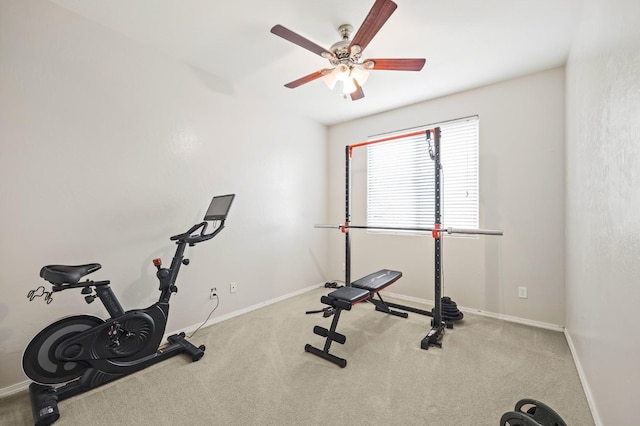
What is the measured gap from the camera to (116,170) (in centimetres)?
229

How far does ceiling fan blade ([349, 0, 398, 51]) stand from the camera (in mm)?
1485

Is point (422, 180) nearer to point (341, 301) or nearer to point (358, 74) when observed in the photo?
point (358, 74)

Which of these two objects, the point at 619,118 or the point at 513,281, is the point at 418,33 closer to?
the point at 619,118

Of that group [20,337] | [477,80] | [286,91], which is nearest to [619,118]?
[477,80]

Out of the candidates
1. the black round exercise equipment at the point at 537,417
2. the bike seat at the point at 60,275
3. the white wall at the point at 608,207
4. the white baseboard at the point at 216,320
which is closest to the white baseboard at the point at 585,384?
the white wall at the point at 608,207

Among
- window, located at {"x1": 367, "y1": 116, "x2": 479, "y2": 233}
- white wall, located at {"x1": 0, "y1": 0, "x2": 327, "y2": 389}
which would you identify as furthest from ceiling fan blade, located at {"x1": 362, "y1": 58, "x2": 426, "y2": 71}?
white wall, located at {"x1": 0, "y1": 0, "x2": 327, "y2": 389}

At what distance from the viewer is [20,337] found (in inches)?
73.4

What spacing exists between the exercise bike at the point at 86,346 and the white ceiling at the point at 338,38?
6.17 feet

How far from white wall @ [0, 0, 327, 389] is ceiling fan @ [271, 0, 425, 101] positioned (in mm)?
1228

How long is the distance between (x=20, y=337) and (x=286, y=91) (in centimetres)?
317

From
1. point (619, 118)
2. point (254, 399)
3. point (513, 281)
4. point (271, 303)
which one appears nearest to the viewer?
point (619, 118)

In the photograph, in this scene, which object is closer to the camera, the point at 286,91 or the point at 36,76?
the point at 36,76

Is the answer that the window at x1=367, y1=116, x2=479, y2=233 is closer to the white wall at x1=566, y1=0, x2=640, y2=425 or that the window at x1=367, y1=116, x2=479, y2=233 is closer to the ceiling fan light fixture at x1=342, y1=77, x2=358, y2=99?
the white wall at x1=566, y1=0, x2=640, y2=425

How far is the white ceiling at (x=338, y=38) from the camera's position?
1.96 meters
